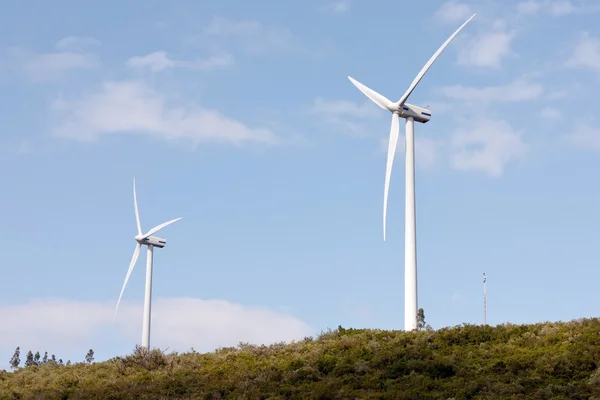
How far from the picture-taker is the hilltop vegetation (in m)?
37.9

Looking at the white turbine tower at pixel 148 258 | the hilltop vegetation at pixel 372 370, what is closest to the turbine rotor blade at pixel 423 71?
the hilltop vegetation at pixel 372 370

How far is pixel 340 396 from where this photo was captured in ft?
128

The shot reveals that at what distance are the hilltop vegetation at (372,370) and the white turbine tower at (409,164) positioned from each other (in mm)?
3185

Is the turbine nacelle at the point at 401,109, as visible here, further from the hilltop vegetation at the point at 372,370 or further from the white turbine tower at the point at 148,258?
the white turbine tower at the point at 148,258

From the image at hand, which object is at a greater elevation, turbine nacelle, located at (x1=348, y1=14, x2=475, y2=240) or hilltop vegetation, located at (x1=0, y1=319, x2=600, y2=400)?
turbine nacelle, located at (x1=348, y1=14, x2=475, y2=240)

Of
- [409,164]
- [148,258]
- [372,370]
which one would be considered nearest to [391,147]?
[409,164]

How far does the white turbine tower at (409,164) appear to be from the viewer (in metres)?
53.2

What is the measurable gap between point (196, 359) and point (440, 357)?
16.8m

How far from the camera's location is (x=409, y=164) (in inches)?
2254

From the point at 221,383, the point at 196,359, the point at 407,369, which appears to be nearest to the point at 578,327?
the point at 407,369

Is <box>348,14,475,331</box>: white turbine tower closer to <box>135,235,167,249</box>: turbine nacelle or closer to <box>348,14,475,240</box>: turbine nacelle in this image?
<box>348,14,475,240</box>: turbine nacelle

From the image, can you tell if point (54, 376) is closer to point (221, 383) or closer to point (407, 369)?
point (221, 383)

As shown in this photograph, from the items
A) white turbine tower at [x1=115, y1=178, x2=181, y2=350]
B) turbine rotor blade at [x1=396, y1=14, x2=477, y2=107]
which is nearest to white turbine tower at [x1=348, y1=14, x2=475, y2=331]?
turbine rotor blade at [x1=396, y1=14, x2=477, y2=107]

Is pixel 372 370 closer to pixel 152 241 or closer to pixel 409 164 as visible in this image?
pixel 409 164
